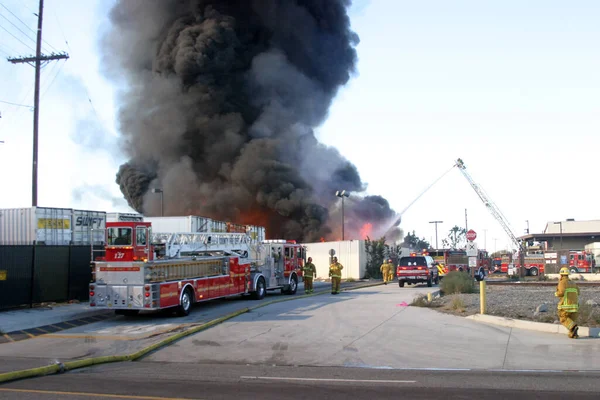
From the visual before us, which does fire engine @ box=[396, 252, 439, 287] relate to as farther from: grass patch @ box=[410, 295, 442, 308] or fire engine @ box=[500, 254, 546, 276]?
fire engine @ box=[500, 254, 546, 276]

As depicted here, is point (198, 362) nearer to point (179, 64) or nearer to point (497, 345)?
point (497, 345)

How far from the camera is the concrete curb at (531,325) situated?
37.7 feet

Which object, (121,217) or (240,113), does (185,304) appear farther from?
(240,113)

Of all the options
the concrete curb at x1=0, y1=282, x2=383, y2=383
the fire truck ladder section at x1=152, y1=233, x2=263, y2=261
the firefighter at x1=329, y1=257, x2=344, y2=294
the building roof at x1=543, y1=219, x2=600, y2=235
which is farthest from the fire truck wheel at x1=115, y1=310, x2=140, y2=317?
the building roof at x1=543, y1=219, x2=600, y2=235

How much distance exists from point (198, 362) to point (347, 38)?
47.5 m

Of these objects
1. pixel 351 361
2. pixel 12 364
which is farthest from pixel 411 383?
pixel 12 364

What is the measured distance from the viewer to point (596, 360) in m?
9.44

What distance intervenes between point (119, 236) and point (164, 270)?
143 cm

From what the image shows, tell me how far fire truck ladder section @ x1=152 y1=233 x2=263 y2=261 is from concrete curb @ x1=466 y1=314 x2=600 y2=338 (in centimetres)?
789

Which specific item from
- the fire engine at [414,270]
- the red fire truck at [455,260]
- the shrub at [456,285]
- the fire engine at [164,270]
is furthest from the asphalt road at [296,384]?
the red fire truck at [455,260]

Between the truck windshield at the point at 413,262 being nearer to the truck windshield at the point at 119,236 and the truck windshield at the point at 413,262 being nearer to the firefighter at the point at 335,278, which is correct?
the firefighter at the point at 335,278

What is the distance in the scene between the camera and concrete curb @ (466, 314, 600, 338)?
11492mm

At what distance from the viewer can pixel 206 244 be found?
17.9 meters

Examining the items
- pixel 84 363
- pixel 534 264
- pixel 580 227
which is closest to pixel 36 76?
pixel 84 363
